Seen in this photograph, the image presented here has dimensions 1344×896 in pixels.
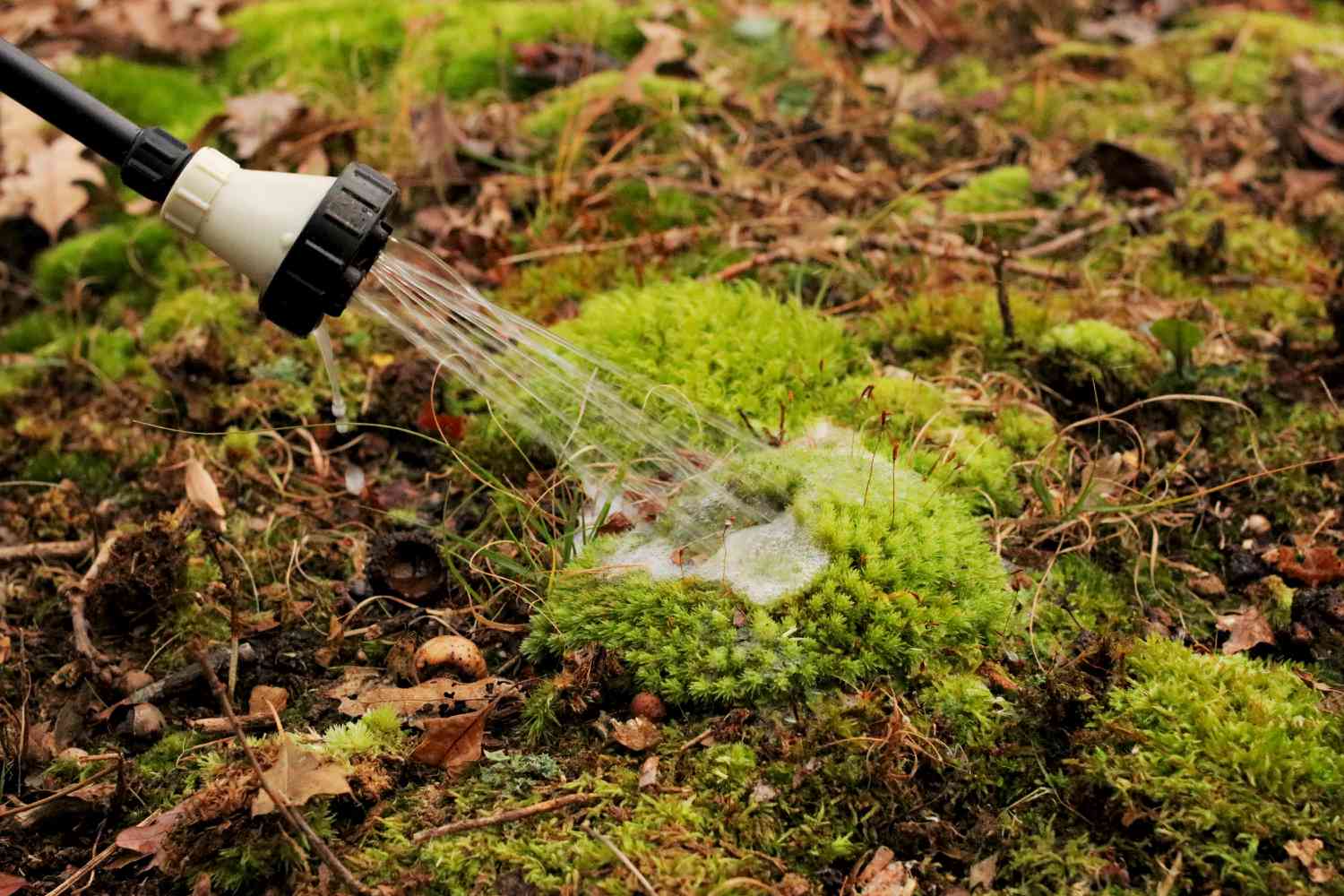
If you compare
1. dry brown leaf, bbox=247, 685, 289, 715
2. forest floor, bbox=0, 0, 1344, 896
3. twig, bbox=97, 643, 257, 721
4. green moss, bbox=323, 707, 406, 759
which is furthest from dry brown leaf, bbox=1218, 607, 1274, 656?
twig, bbox=97, 643, 257, 721

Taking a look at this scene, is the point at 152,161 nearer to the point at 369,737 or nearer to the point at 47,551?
the point at 369,737

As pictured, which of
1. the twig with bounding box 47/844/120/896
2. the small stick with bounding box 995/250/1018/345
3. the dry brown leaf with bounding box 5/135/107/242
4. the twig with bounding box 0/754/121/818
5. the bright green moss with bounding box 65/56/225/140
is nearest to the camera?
the twig with bounding box 47/844/120/896

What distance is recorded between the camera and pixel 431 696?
8.09 feet

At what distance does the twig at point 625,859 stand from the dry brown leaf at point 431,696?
456mm

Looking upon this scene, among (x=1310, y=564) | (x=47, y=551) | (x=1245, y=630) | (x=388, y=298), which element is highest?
(x=1310, y=564)

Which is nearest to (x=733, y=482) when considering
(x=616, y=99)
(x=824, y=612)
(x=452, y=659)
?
(x=824, y=612)

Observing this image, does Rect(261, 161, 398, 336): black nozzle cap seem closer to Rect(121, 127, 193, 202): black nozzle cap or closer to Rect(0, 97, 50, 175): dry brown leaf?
Rect(121, 127, 193, 202): black nozzle cap

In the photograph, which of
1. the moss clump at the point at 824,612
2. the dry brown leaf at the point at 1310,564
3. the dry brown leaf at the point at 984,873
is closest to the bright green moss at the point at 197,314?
the moss clump at the point at 824,612

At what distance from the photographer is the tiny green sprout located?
3111mm

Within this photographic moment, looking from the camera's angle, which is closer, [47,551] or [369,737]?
[369,737]

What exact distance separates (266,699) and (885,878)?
1.54 meters

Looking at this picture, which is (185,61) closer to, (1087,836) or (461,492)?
(461,492)

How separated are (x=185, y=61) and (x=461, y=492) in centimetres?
362

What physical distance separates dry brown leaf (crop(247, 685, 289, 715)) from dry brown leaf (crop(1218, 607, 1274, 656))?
→ 7.64 feet
